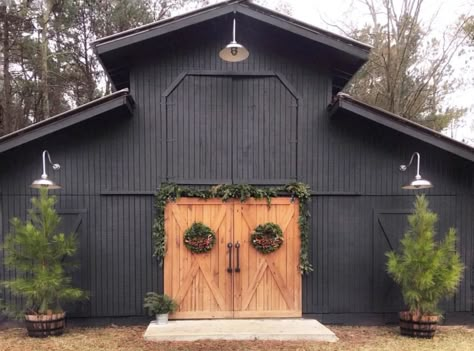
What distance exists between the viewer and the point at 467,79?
1844cm

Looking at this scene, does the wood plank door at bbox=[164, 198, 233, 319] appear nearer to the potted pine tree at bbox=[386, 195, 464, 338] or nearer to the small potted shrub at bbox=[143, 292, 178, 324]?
the small potted shrub at bbox=[143, 292, 178, 324]

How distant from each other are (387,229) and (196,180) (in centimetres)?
320

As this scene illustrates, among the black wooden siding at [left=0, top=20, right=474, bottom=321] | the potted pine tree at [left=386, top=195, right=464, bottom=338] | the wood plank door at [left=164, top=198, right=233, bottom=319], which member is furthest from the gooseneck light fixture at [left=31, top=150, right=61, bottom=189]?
the potted pine tree at [left=386, top=195, right=464, bottom=338]

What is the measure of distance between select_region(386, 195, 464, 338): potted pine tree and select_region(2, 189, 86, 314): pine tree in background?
4.66 meters

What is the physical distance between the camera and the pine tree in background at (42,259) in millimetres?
6266

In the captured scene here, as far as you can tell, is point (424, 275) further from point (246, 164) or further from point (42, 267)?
point (42, 267)

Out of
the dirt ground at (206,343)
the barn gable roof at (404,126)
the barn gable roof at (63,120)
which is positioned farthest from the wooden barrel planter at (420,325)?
the barn gable roof at (63,120)

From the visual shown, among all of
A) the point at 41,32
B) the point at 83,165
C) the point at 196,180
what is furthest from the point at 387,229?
the point at 41,32

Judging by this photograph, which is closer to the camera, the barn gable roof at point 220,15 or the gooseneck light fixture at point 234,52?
the gooseneck light fixture at point 234,52

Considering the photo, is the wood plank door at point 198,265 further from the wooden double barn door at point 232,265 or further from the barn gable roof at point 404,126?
the barn gable roof at point 404,126

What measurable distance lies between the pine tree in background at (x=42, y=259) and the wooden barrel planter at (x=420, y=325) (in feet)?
15.4

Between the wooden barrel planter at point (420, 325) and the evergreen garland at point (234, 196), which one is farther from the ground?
the evergreen garland at point (234, 196)

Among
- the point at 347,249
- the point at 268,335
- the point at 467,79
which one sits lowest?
the point at 268,335

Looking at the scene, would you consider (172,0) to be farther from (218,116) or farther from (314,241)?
(314,241)
